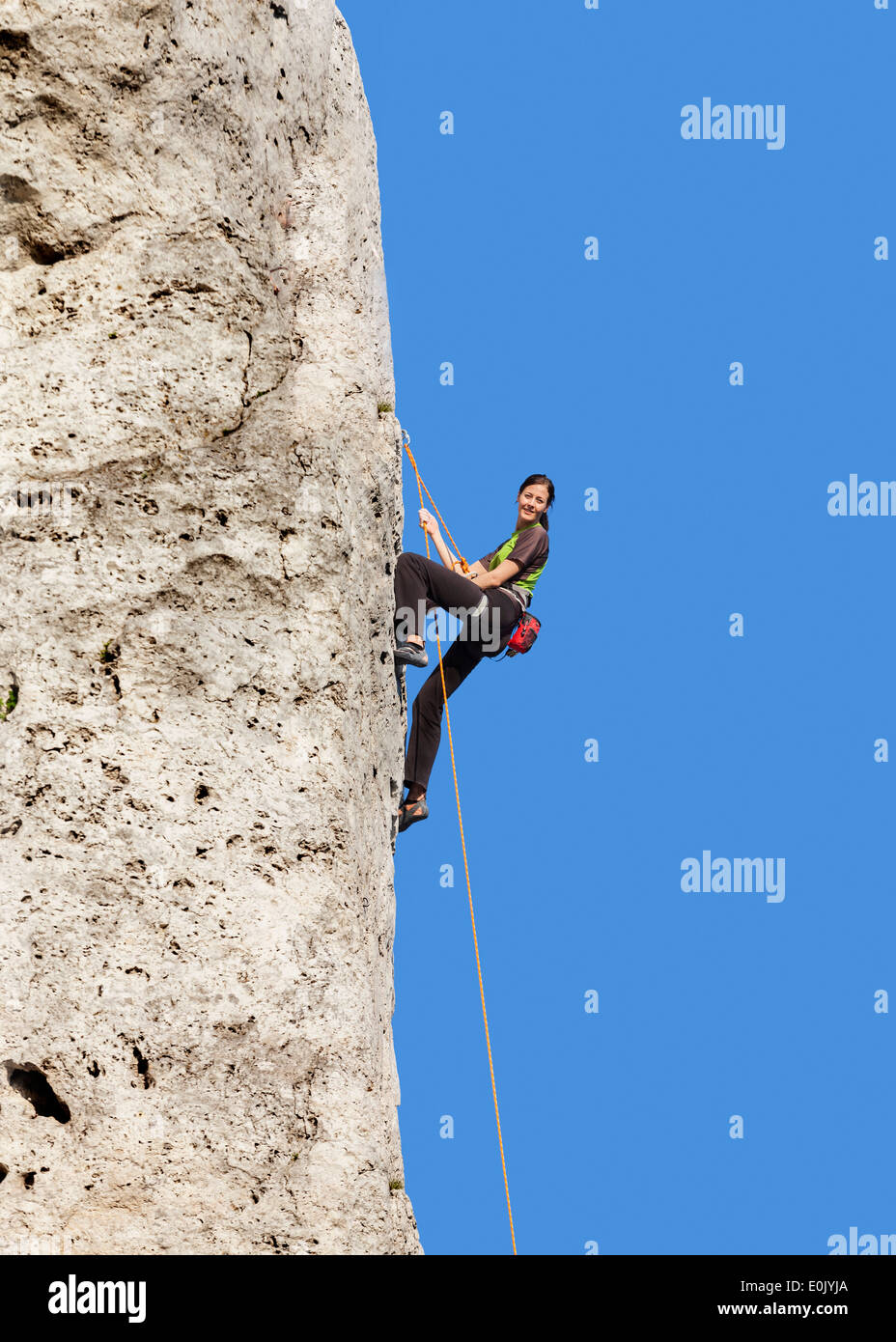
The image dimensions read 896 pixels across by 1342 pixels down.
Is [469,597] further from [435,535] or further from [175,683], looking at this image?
[175,683]

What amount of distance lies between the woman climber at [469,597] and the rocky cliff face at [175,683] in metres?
2.00

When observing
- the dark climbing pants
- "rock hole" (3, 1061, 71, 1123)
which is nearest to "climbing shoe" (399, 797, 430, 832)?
the dark climbing pants

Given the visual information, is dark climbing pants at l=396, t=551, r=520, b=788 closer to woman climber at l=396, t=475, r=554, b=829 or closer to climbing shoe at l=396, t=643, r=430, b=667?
woman climber at l=396, t=475, r=554, b=829

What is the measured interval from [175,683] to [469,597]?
3178 mm

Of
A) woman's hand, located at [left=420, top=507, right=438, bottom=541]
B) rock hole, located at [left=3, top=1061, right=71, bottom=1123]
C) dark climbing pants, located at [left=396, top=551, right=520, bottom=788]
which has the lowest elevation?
rock hole, located at [left=3, top=1061, right=71, bottom=1123]

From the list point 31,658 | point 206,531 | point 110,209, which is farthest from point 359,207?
point 31,658

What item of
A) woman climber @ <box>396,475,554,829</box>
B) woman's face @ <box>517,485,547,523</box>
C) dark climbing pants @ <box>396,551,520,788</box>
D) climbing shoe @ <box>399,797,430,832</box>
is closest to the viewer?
dark climbing pants @ <box>396,551,520,788</box>

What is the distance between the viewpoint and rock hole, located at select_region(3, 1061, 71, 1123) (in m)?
6.68

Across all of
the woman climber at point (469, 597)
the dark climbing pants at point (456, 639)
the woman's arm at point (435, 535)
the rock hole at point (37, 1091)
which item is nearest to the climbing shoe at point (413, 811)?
the woman climber at point (469, 597)

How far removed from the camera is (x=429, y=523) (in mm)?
10055

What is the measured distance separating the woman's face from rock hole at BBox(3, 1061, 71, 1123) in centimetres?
559

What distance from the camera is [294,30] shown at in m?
8.01
